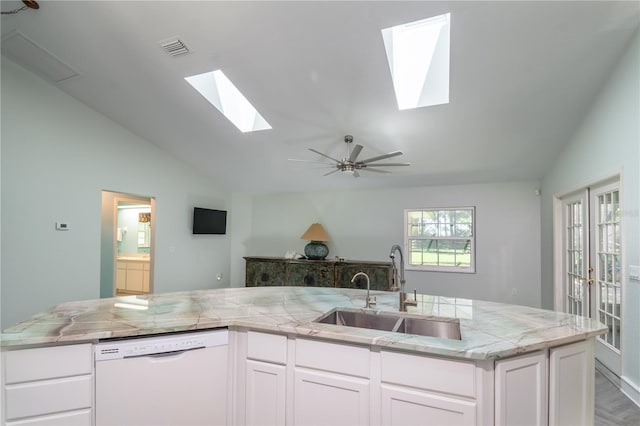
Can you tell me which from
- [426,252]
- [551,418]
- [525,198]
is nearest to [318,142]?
[426,252]

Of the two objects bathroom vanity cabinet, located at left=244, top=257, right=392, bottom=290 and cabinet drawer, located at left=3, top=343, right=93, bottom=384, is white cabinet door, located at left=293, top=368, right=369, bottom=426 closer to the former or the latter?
cabinet drawer, located at left=3, top=343, right=93, bottom=384

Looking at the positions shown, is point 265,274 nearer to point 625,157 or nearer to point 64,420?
point 64,420

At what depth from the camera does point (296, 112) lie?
401 centimetres

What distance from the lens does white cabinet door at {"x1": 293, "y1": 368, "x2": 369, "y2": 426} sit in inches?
61.5

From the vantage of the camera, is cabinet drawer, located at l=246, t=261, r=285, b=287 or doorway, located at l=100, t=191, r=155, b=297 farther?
cabinet drawer, located at l=246, t=261, r=285, b=287

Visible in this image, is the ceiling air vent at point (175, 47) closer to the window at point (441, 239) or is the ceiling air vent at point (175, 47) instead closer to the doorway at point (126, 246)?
the doorway at point (126, 246)

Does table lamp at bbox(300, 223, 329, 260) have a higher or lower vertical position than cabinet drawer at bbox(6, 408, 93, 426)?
higher

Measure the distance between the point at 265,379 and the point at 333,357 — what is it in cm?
43

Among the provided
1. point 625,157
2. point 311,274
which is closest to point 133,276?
point 311,274

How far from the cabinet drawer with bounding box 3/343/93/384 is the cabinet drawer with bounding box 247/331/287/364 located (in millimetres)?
757

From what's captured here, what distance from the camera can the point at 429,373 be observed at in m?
1.45

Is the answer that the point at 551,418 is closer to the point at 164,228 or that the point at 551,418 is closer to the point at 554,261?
the point at 554,261

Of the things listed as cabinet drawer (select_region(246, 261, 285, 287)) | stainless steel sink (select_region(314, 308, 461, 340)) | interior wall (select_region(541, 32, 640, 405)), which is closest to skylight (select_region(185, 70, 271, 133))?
cabinet drawer (select_region(246, 261, 285, 287))

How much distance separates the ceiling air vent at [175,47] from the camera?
305 centimetres
